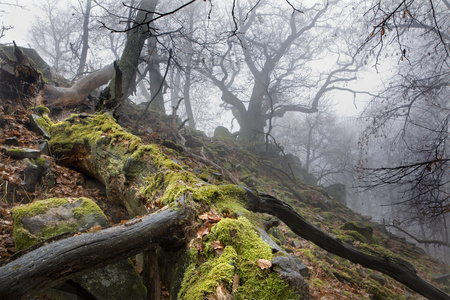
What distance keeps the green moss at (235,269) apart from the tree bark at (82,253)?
405mm

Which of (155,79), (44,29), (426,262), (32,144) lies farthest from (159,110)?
(44,29)

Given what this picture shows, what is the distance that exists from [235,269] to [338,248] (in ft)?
9.55

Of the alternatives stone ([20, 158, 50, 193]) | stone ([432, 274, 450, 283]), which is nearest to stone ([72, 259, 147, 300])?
stone ([20, 158, 50, 193])

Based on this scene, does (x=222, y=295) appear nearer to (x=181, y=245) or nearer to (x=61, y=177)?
(x=181, y=245)

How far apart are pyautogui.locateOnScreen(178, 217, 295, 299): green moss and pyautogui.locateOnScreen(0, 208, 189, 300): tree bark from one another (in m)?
0.41

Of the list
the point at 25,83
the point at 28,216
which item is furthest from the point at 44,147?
the point at 25,83

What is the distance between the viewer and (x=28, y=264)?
1631 millimetres

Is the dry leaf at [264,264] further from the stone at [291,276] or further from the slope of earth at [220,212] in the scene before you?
the slope of earth at [220,212]

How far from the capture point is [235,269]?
5.92ft

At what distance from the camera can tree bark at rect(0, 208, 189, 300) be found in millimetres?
1578

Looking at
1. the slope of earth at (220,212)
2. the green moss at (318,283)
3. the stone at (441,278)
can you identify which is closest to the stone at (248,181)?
the slope of earth at (220,212)

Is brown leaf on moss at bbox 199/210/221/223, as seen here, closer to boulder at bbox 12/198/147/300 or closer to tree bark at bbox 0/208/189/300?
tree bark at bbox 0/208/189/300

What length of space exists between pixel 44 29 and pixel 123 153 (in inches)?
1281

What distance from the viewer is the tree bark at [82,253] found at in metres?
1.58
